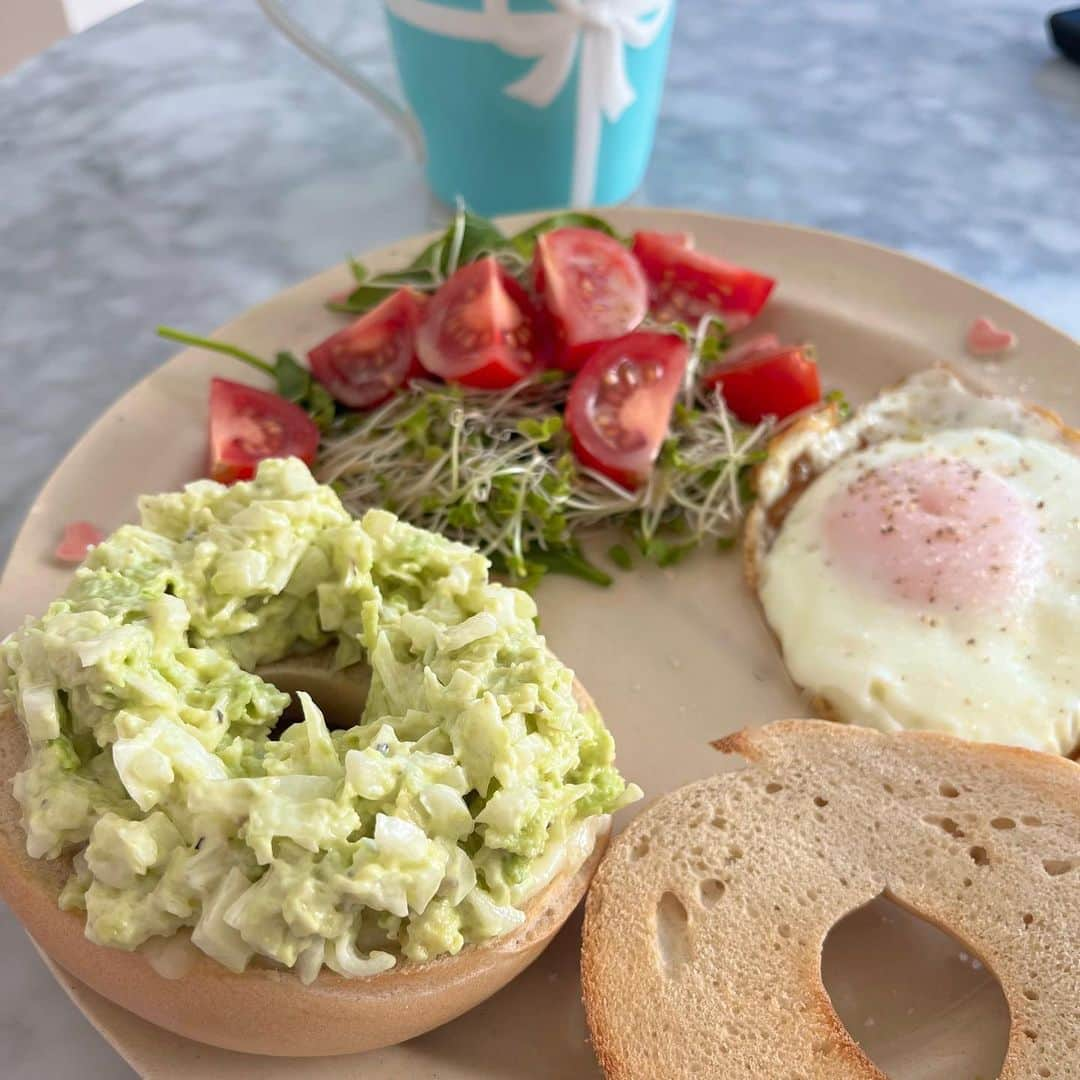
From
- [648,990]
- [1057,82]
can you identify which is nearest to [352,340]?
[648,990]

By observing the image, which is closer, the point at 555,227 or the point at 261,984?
the point at 261,984

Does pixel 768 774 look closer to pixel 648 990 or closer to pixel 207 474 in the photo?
pixel 648 990

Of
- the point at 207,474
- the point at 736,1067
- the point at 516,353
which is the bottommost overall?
the point at 736,1067

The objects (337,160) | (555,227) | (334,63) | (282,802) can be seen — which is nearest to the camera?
(282,802)

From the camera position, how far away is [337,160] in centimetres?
441

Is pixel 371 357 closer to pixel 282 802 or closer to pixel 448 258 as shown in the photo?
pixel 448 258

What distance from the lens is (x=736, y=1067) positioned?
1977mm

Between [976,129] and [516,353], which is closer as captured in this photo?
[516,353]

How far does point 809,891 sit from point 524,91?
238 centimetres

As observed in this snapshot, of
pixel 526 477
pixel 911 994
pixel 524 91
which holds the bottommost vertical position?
pixel 911 994

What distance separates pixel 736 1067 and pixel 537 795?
24.2 inches

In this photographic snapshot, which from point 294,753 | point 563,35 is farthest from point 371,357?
point 294,753

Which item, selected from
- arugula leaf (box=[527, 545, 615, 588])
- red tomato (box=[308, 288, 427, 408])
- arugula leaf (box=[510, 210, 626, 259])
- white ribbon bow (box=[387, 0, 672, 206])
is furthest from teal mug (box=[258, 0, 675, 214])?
arugula leaf (box=[527, 545, 615, 588])

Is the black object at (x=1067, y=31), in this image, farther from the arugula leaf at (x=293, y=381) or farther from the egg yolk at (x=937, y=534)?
the arugula leaf at (x=293, y=381)
